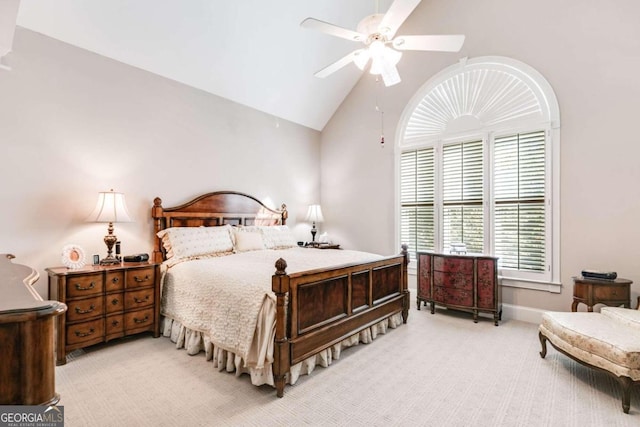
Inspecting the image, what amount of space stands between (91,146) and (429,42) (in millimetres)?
3507

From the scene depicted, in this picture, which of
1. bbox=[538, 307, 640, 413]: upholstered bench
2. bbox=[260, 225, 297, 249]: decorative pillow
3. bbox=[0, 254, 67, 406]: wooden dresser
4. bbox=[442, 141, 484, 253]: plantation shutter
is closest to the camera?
bbox=[0, 254, 67, 406]: wooden dresser

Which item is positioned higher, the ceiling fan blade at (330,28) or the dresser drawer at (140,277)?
the ceiling fan blade at (330,28)

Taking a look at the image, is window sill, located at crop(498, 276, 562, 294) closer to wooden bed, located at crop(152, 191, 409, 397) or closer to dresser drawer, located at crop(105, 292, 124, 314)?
wooden bed, located at crop(152, 191, 409, 397)

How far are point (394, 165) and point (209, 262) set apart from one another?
→ 10.6 feet

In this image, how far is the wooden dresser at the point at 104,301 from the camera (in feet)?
9.15

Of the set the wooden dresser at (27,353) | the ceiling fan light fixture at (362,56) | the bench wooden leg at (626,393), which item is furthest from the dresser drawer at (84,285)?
the bench wooden leg at (626,393)

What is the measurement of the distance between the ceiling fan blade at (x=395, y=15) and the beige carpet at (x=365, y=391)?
2.74 m

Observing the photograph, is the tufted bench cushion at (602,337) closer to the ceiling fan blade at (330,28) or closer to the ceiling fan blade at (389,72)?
the ceiling fan blade at (389,72)

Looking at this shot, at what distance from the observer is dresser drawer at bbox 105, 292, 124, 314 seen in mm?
3027

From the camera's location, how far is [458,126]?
4523 millimetres

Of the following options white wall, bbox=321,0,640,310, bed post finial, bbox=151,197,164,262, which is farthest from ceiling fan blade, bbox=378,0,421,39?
bed post finial, bbox=151,197,164,262

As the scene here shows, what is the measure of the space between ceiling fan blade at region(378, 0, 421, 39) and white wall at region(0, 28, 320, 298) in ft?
9.28

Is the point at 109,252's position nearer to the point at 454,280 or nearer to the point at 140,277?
the point at 140,277

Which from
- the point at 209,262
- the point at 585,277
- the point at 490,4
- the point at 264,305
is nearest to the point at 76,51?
the point at 209,262
